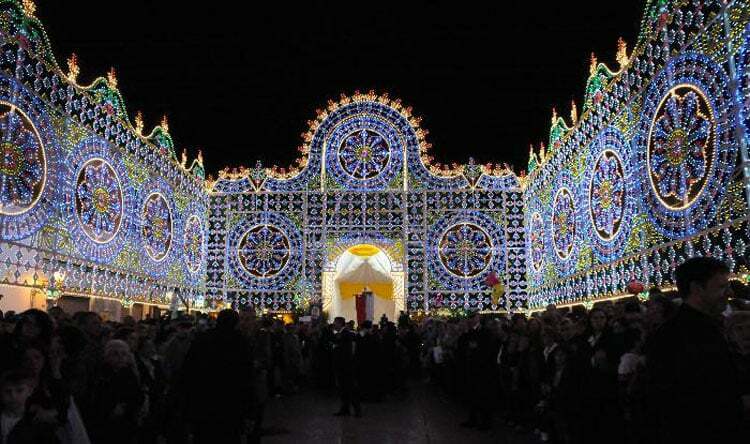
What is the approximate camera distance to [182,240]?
72.8 feet

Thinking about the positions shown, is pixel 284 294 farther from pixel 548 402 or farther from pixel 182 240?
pixel 548 402

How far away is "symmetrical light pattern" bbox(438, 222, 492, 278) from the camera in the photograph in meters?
23.1

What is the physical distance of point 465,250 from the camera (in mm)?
23172

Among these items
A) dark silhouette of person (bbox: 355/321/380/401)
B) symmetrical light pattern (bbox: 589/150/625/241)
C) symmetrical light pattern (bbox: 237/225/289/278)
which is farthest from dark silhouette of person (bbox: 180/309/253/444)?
symmetrical light pattern (bbox: 237/225/289/278)

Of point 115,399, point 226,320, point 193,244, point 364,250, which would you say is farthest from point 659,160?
point 193,244

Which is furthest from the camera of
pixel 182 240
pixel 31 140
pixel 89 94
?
pixel 182 240

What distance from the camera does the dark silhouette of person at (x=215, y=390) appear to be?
236 inches

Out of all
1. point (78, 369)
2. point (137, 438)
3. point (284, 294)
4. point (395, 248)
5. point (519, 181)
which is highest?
point (519, 181)

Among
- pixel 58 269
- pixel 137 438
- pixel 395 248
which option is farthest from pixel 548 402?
pixel 395 248

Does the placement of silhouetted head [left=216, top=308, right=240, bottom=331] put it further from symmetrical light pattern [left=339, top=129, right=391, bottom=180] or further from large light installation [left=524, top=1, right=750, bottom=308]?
symmetrical light pattern [left=339, top=129, right=391, bottom=180]

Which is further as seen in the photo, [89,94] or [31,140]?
[89,94]

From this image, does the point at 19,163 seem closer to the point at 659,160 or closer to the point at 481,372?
the point at 481,372

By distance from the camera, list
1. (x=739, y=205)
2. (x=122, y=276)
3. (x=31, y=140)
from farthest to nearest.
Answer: (x=122, y=276) → (x=31, y=140) → (x=739, y=205)

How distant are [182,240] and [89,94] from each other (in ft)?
23.6
